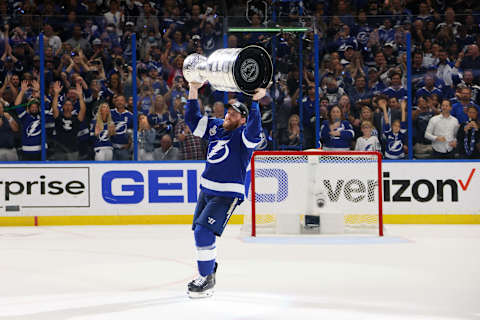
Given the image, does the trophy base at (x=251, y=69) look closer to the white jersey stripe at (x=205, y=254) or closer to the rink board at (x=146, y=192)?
the white jersey stripe at (x=205, y=254)

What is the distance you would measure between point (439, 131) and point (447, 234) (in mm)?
1872

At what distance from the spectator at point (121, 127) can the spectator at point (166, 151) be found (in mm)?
460

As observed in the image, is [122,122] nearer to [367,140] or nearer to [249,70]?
[367,140]

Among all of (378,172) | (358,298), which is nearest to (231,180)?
(358,298)

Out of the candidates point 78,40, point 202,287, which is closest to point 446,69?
point 78,40

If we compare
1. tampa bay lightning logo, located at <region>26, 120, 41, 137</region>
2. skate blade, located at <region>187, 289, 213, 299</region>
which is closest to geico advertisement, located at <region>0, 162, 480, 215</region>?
tampa bay lightning logo, located at <region>26, 120, 41, 137</region>

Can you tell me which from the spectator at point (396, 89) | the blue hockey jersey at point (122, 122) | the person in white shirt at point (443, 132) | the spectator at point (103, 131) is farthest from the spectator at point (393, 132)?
the spectator at point (103, 131)

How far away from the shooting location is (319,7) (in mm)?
12836

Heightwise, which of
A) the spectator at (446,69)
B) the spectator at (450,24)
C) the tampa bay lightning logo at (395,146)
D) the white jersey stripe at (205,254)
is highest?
the spectator at (450,24)

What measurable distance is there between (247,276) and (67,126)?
5.21 metres

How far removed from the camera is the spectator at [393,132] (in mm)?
10820

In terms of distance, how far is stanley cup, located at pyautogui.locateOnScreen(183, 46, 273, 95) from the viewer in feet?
17.0

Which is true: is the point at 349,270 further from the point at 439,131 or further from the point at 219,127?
the point at 439,131

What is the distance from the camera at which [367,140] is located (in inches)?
424
